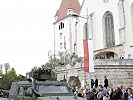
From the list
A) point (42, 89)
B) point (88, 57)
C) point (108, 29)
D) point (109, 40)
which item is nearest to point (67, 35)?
point (108, 29)

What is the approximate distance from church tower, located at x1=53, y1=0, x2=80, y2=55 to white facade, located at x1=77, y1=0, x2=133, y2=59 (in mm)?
13035

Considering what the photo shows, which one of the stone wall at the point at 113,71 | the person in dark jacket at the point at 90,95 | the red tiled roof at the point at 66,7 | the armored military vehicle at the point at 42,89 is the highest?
the red tiled roof at the point at 66,7

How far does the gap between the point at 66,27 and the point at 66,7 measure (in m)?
6.60

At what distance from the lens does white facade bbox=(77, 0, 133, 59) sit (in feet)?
149

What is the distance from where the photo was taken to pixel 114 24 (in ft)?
159

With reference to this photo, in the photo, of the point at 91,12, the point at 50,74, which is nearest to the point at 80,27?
the point at 91,12

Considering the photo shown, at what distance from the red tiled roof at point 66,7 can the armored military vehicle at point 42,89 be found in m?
63.6

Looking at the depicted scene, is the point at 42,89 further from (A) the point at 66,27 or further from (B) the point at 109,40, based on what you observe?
(A) the point at 66,27

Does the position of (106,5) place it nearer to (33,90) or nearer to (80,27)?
(80,27)

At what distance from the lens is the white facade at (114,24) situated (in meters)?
45.3

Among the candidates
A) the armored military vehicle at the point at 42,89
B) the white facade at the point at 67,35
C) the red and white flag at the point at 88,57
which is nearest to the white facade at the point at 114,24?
the white facade at the point at 67,35

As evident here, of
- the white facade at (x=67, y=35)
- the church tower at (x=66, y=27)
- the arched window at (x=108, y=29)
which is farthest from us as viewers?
the church tower at (x=66, y=27)

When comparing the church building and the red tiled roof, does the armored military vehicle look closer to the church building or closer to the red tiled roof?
the church building

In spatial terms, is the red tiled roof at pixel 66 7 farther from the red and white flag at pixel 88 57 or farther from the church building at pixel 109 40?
the red and white flag at pixel 88 57
